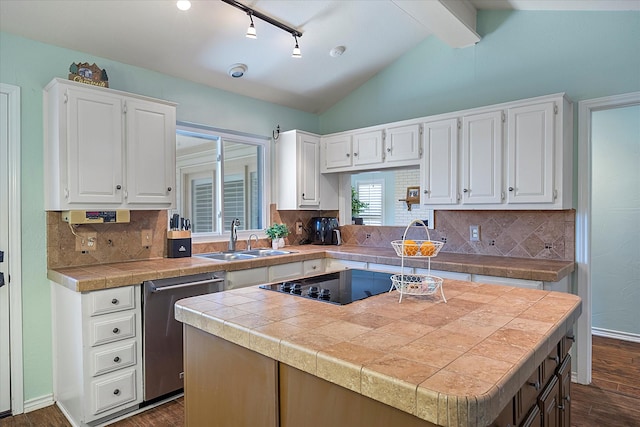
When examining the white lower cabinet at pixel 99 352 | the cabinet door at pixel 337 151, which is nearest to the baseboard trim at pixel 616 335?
the cabinet door at pixel 337 151

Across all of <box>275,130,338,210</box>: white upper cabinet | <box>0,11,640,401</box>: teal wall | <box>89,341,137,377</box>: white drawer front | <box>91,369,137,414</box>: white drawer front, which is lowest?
<box>91,369,137,414</box>: white drawer front

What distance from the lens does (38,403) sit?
2.63 meters

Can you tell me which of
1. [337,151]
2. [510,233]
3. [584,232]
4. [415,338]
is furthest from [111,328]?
[584,232]

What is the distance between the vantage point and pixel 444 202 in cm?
336

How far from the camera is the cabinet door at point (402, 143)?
140 inches

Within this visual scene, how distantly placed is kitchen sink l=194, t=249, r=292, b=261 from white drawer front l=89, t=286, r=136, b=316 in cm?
100

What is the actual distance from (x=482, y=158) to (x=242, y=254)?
235 cm

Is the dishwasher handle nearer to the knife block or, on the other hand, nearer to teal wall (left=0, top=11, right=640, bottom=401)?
the knife block

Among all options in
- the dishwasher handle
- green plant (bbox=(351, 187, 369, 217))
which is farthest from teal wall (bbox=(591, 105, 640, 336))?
the dishwasher handle

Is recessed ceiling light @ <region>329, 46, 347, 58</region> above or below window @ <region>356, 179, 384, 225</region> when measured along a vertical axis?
above

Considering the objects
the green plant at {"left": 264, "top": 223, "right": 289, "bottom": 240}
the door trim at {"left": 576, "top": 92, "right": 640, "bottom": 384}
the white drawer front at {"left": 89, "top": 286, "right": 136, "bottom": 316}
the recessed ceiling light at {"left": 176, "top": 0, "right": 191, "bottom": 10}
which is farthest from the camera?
the green plant at {"left": 264, "top": 223, "right": 289, "bottom": 240}

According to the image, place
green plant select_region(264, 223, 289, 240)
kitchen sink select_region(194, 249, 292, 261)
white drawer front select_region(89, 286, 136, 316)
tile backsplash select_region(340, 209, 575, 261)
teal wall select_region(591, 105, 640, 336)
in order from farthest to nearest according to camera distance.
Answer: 1. green plant select_region(264, 223, 289, 240)
2. teal wall select_region(591, 105, 640, 336)
3. kitchen sink select_region(194, 249, 292, 261)
4. tile backsplash select_region(340, 209, 575, 261)
5. white drawer front select_region(89, 286, 136, 316)

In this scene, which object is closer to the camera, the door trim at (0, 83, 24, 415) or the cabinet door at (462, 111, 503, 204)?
the door trim at (0, 83, 24, 415)

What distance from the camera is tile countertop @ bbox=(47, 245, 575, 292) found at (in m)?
2.38
